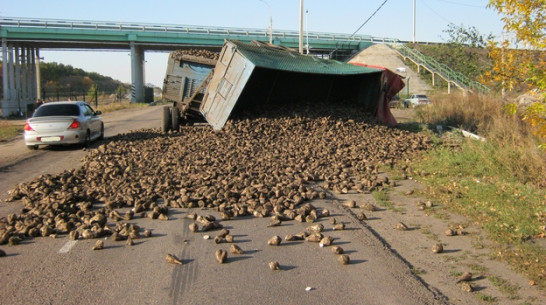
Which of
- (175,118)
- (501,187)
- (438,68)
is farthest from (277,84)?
(438,68)

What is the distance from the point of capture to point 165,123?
1828cm

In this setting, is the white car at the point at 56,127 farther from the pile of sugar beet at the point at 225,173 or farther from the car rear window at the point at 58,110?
the pile of sugar beet at the point at 225,173

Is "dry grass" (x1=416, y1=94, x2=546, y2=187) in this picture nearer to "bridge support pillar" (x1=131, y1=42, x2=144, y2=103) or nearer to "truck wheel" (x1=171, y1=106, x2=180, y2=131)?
"truck wheel" (x1=171, y1=106, x2=180, y2=131)

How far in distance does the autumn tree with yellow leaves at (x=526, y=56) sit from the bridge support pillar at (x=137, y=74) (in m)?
55.3

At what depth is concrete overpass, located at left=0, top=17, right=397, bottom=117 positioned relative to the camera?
52.5 metres

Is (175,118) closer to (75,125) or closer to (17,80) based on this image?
(75,125)

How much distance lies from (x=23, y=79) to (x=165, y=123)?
46657 mm

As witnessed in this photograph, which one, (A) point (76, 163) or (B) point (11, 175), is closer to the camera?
(B) point (11, 175)

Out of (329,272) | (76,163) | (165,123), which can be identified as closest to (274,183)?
(329,272)

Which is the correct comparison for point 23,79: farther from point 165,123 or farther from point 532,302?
point 532,302

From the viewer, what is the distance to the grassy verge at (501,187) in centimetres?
601

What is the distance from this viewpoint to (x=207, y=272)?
5379 mm

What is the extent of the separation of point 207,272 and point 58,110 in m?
13.2

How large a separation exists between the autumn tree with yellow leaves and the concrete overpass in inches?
1961
